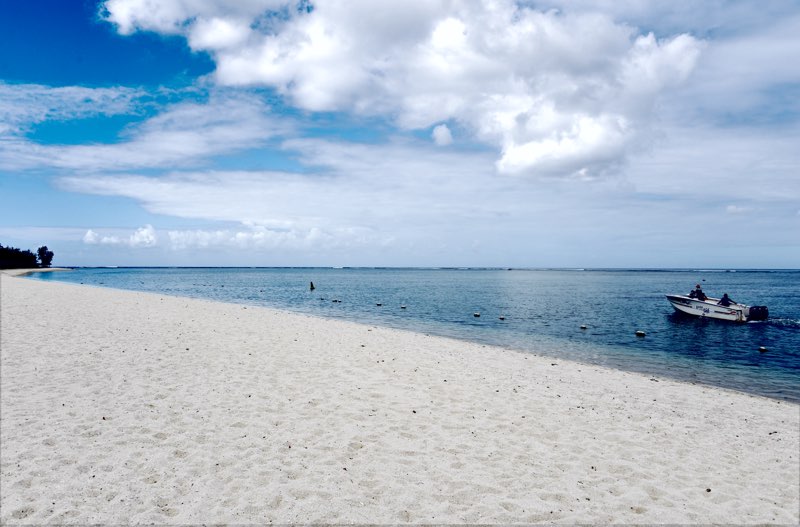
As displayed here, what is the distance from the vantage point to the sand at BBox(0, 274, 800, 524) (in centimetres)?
665

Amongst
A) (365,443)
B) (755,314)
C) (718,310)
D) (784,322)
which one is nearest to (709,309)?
(718,310)

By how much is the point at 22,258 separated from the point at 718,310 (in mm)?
187005

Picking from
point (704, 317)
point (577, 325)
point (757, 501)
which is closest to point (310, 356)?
point (757, 501)

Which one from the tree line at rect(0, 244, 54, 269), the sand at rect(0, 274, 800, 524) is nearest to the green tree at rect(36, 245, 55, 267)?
the tree line at rect(0, 244, 54, 269)

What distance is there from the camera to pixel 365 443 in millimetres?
8711

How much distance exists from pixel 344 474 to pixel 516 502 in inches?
109

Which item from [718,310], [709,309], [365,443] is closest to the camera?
[365,443]

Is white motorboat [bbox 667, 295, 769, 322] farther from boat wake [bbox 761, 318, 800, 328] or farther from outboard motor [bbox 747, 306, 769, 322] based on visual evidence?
boat wake [bbox 761, 318, 800, 328]

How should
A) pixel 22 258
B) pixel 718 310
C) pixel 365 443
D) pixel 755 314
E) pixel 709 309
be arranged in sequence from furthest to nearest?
1. pixel 22 258
2. pixel 709 309
3. pixel 718 310
4. pixel 755 314
5. pixel 365 443

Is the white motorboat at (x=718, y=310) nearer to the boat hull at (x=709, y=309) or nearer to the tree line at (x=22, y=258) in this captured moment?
the boat hull at (x=709, y=309)

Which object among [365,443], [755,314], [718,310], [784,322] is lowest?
[784,322]

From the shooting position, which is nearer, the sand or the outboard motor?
the sand

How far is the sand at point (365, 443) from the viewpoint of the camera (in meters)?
6.65

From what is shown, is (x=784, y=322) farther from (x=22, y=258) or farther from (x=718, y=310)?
(x=22, y=258)
